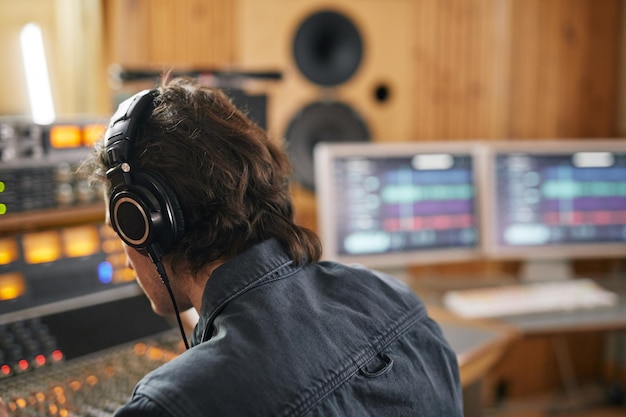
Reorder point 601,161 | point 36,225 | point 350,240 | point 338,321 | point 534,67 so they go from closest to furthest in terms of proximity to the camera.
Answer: point 338,321
point 36,225
point 350,240
point 601,161
point 534,67

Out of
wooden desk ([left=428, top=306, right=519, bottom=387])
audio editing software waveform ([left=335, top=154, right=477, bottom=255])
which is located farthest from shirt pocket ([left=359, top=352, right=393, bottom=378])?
audio editing software waveform ([left=335, top=154, right=477, bottom=255])

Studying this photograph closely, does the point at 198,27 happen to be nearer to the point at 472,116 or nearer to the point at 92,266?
the point at 472,116

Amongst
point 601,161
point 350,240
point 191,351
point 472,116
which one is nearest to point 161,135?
point 191,351

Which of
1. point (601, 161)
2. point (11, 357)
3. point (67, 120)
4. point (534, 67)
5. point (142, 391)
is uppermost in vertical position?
point (534, 67)

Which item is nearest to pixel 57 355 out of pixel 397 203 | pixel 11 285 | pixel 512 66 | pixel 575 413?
pixel 11 285

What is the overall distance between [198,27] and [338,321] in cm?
213

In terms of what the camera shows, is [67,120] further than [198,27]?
No

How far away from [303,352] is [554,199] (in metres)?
1.77

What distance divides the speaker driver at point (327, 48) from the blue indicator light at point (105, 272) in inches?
61.3

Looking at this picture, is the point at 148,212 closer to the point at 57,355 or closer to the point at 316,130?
the point at 57,355

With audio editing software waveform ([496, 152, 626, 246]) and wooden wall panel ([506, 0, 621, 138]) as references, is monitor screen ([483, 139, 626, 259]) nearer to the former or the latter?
audio editing software waveform ([496, 152, 626, 246])

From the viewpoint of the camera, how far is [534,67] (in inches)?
118

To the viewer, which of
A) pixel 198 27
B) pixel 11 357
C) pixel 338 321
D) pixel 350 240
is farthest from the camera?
pixel 198 27

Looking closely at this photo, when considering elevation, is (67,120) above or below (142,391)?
above
